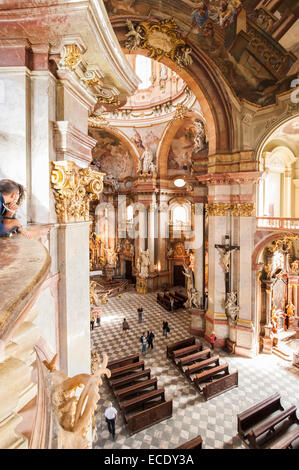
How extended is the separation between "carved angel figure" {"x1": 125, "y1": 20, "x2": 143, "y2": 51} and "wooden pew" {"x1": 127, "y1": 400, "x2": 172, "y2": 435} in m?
13.3

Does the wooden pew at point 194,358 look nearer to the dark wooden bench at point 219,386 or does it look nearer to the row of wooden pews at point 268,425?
the dark wooden bench at point 219,386

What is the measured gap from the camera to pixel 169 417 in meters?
8.72

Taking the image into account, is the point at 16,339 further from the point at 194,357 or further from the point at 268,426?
the point at 194,357

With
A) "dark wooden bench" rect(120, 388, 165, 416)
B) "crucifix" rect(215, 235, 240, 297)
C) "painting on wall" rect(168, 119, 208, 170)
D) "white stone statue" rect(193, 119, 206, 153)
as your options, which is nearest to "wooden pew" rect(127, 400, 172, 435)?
"dark wooden bench" rect(120, 388, 165, 416)

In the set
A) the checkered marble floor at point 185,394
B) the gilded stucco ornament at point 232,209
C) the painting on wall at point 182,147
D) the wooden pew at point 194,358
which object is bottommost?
the checkered marble floor at point 185,394

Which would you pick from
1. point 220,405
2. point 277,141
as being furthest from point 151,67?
point 220,405

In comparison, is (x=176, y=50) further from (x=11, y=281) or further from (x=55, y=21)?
(x=11, y=281)

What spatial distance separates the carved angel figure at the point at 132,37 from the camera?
32.0ft

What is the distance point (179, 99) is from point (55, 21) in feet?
57.1

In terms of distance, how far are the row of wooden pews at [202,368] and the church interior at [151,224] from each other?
82mm

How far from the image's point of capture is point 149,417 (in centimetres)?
836

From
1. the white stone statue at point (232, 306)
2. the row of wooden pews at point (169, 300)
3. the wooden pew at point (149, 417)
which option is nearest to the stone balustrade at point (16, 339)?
the wooden pew at point (149, 417)

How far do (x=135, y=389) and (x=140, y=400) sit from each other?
0.65 m

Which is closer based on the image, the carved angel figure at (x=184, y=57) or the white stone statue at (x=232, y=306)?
the carved angel figure at (x=184, y=57)
